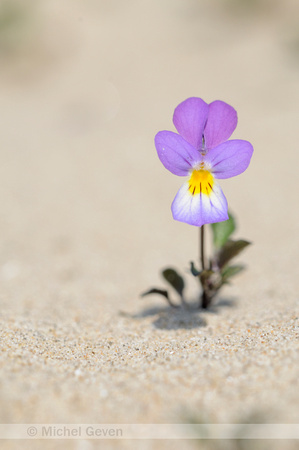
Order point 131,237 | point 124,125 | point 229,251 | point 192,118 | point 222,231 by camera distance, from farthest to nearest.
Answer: point 124,125 < point 131,237 < point 222,231 < point 229,251 < point 192,118

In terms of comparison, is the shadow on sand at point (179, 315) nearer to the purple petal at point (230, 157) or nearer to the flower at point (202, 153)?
the flower at point (202, 153)

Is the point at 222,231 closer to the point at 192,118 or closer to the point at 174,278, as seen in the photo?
the point at 174,278

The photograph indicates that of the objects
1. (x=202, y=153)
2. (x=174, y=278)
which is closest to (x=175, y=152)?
(x=202, y=153)

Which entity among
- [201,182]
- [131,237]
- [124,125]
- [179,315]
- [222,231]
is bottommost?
[179,315]

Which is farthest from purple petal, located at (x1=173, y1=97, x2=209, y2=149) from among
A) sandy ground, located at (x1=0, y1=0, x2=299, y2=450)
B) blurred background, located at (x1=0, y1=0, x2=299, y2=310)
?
blurred background, located at (x1=0, y1=0, x2=299, y2=310)

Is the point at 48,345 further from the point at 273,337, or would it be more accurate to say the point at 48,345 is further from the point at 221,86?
the point at 221,86

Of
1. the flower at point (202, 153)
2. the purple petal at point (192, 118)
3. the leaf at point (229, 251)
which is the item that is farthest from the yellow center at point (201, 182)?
the leaf at point (229, 251)

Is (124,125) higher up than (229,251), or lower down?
higher up
